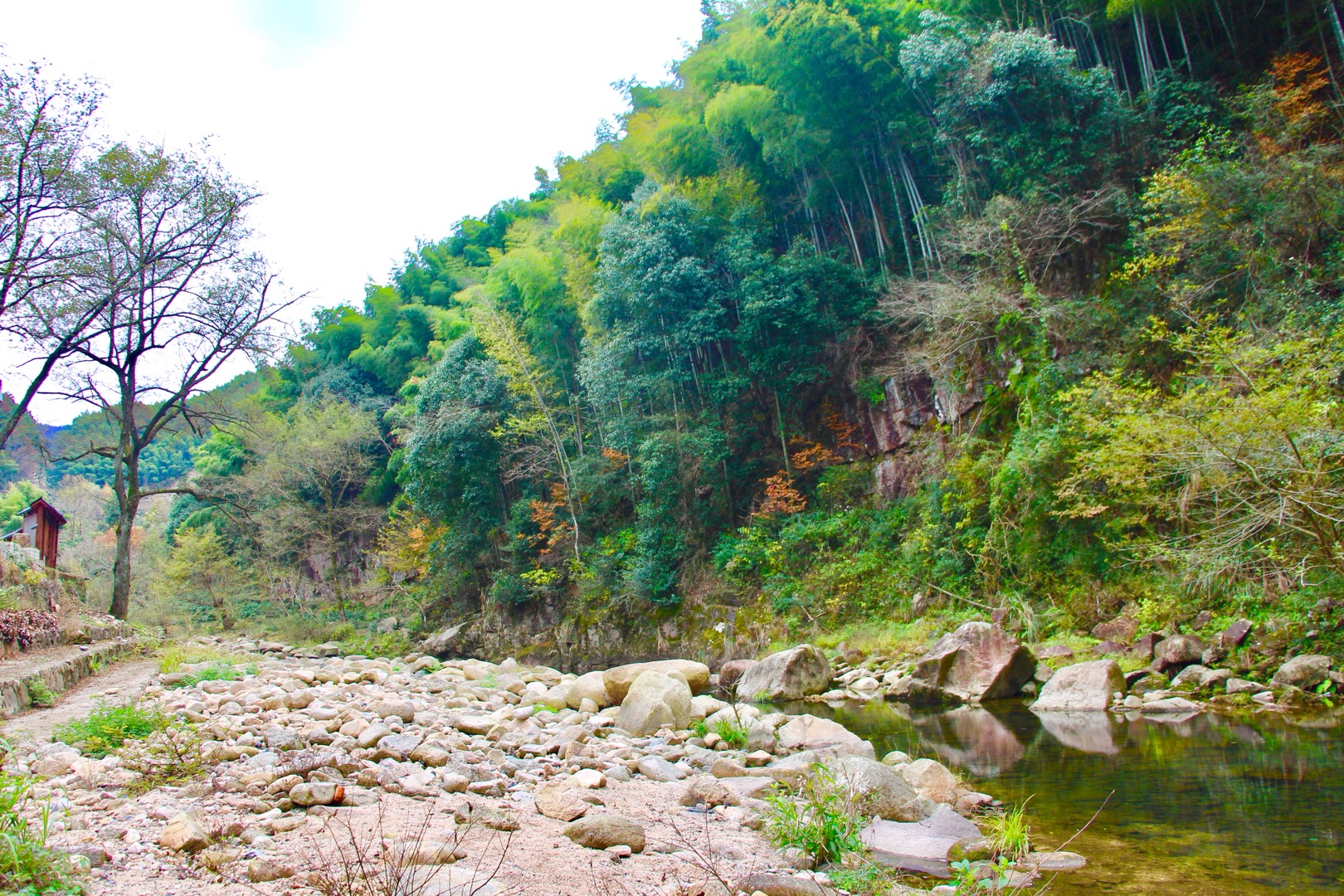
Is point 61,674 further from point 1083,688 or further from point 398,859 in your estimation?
point 1083,688

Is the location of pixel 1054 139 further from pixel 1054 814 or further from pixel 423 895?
pixel 423 895

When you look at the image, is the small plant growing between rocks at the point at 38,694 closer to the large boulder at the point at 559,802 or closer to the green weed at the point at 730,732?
the large boulder at the point at 559,802

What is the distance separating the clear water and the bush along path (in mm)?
426

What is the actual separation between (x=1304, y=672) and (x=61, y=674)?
12708 mm

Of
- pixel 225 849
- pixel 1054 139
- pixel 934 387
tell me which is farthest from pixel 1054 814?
pixel 1054 139

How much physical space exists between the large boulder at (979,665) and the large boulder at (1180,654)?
152 cm

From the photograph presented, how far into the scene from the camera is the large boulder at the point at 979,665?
9062 mm

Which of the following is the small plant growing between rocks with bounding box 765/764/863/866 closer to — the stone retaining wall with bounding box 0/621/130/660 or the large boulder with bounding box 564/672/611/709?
the large boulder with bounding box 564/672/611/709

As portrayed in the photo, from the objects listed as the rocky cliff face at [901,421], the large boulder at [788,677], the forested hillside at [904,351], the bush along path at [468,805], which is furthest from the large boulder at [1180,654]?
the rocky cliff face at [901,421]

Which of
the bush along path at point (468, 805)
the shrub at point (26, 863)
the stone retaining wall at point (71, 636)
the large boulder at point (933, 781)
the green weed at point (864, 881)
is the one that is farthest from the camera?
the stone retaining wall at point (71, 636)

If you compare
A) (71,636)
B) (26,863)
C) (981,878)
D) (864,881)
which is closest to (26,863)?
(26,863)

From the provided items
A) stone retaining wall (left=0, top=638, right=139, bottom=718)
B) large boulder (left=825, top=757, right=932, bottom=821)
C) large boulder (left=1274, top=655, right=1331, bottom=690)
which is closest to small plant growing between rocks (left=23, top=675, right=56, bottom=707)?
stone retaining wall (left=0, top=638, right=139, bottom=718)

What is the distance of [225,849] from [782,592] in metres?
A: 13.1

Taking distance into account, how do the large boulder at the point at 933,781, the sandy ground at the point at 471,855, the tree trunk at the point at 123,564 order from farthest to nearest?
the tree trunk at the point at 123,564 → the large boulder at the point at 933,781 → the sandy ground at the point at 471,855
